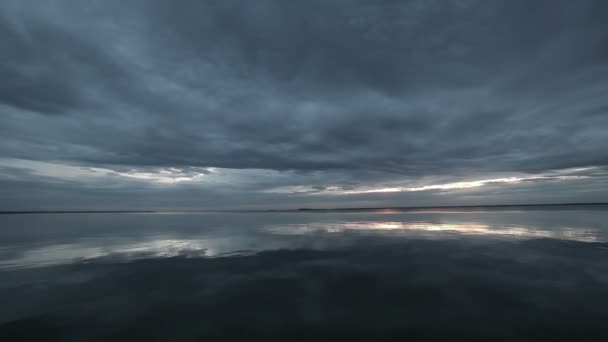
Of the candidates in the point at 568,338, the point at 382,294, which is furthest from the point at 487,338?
the point at 382,294

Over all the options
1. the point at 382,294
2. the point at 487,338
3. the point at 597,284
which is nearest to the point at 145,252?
the point at 382,294

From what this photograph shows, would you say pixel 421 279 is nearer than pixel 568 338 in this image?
No

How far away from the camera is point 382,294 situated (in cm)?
1113

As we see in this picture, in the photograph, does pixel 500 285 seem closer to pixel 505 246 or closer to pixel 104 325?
pixel 505 246

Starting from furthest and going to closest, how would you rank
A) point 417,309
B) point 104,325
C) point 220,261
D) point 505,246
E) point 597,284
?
point 505,246 → point 220,261 → point 597,284 → point 417,309 → point 104,325

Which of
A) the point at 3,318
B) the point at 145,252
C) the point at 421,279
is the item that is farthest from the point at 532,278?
the point at 145,252

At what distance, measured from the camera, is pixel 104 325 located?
28.6 ft

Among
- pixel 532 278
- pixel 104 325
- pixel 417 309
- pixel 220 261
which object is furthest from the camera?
pixel 220 261

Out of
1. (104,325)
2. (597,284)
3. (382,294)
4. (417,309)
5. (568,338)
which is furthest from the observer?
(597,284)

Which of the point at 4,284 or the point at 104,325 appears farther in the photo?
the point at 4,284

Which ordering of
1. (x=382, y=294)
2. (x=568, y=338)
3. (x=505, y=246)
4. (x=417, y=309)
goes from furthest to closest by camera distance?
(x=505, y=246) < (x=382, y=294) < (x=417, y=309) < (x=568, y=338)

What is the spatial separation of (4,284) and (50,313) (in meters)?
6.83

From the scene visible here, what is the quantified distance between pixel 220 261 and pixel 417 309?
1332cm

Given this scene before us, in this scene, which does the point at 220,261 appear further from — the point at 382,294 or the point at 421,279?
the point at 421,279
